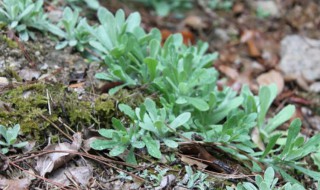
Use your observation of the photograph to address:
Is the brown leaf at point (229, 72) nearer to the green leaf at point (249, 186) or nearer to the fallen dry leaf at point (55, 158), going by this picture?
the green leaf at point (249, 186)

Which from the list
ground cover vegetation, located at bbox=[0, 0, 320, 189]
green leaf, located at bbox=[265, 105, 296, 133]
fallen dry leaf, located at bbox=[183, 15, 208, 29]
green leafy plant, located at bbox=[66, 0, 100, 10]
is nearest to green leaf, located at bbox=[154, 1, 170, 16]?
fallen dry leaf, located at bbox=[183, 15, 208, 29]

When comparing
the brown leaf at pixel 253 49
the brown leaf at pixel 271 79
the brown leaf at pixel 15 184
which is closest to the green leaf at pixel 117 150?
the brown leaf at pixel 15 184

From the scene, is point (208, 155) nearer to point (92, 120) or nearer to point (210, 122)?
point (210, 122)

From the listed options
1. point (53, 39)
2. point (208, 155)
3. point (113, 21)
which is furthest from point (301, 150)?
point (53, 39)

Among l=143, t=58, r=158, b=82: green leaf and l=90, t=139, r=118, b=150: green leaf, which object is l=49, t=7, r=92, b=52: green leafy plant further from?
l=90, t=139, r=118, b=150: green leaf

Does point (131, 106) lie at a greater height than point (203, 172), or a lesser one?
greater

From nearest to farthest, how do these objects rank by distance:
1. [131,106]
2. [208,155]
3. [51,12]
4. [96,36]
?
[208,155] < [131,106] < [96,36] < [51,12]

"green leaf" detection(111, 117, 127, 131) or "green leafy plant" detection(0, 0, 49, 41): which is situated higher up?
"green leafy plant" detection(0, 0, 49, 41)

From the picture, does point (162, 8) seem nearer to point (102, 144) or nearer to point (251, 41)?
point (251, 41)

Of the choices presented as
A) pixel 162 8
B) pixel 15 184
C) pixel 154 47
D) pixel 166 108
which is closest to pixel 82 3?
pixel 154 47
